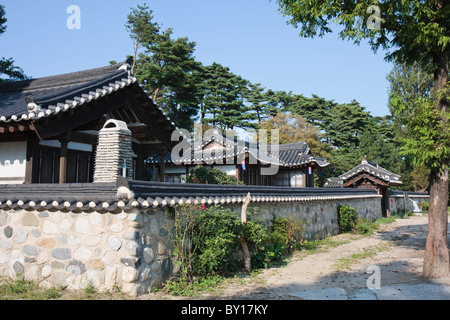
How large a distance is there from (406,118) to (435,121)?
0.58m

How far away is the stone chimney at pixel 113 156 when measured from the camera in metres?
8.48

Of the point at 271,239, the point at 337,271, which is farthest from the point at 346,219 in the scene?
the point at 337,271

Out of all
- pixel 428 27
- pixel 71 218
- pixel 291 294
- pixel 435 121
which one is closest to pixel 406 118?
pixel 435 121

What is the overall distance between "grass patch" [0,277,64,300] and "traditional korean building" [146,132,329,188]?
14389mm

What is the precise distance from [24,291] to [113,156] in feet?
Result: 11.3

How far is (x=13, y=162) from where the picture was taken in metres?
9.12

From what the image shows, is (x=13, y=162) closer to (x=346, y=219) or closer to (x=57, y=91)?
(x=57, y=91)

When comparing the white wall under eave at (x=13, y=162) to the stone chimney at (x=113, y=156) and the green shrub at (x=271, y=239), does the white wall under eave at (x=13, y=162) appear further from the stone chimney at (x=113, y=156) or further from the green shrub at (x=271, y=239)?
the green shrub at (x=271, y=239)

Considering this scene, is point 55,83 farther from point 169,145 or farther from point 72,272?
point 72,272

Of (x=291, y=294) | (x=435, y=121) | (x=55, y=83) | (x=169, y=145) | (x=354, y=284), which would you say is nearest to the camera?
(x=291, y=294)

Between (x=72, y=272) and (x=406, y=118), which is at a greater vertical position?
(x=406, y=118)

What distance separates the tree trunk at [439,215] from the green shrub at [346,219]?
25.6 feet
